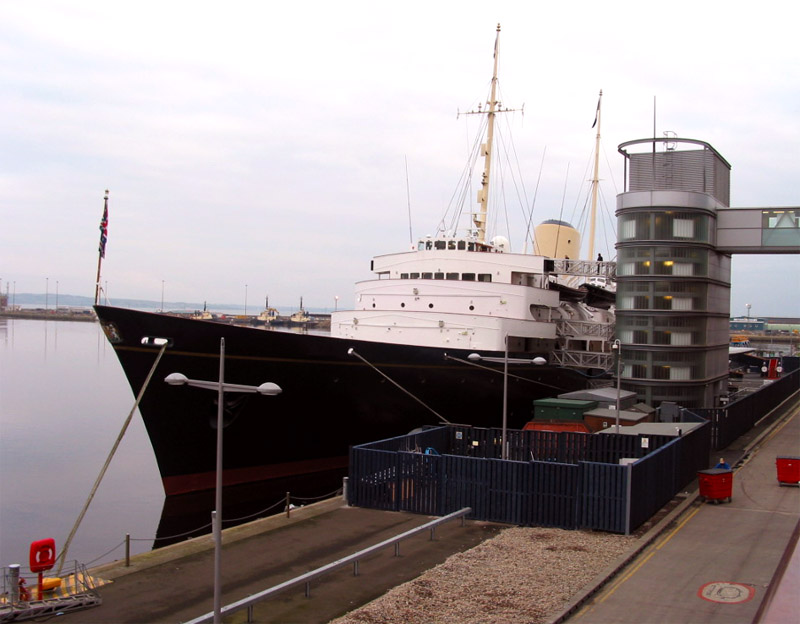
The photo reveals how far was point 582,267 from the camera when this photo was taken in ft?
118

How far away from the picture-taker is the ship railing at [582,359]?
34125 millimetres

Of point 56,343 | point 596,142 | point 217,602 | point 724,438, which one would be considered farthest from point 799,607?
point 56,343

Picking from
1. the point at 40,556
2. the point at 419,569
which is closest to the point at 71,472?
the point at 40,556

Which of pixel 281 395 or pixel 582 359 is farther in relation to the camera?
pixel 582 359

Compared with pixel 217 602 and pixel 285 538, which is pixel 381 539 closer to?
pixel 285 538

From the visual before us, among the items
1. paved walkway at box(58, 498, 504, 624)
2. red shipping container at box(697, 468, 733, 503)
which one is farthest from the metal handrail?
red shipping container at box(697, 468, 733, 503)

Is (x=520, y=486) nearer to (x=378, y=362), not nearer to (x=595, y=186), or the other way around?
(x=378, y=362)

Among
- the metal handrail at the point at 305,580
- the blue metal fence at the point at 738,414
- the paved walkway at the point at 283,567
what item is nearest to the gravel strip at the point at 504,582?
the paved walkway at the point at 283,567

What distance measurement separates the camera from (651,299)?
30484mm

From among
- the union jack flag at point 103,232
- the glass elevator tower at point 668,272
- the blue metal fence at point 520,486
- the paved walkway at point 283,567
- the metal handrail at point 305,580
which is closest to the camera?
the metal handrail at point 305,580

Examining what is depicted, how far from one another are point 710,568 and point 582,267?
23893 millimetres

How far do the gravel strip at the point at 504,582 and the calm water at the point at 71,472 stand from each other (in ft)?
25.1

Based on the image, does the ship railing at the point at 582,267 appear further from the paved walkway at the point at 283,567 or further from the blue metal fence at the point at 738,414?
the paved walkway at the point at 283,567

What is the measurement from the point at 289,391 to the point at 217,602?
14001 millimetres
